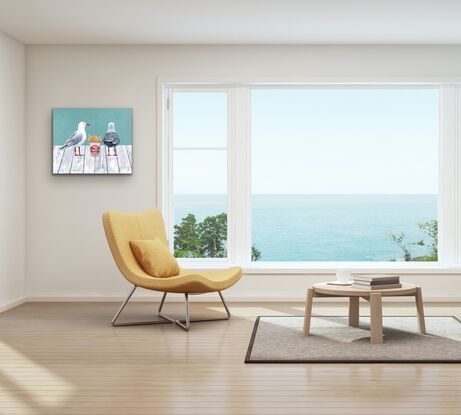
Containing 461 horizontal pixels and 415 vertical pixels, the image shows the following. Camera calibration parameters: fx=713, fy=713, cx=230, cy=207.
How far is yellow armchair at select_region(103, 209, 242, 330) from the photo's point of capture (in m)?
5.53

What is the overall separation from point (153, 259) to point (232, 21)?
86.1 inches

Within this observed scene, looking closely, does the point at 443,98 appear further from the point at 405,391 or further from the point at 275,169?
the point at 275,169

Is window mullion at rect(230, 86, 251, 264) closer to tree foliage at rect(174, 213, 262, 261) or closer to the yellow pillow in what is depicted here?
tree foliage at rect(174, 213, 262, 261)

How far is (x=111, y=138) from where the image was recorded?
7.12 m

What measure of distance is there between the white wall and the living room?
0.08 ft

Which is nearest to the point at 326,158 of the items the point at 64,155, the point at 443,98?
the point at 443,98

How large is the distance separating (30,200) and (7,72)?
129cm

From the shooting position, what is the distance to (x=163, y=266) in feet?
19.3

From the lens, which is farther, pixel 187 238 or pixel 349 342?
pixel 187 238

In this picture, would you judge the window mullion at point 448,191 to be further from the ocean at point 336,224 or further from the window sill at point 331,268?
the ocean at point 336,224

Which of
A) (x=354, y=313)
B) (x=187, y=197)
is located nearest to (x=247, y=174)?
(x=187, y=197)

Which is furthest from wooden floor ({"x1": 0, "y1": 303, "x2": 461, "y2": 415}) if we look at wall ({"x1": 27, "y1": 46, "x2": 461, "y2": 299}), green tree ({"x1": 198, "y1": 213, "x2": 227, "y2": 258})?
green tree ({"x1": 198, "y1": 213, "x2": 227, "y2": 258})

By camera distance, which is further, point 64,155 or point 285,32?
point 64,155

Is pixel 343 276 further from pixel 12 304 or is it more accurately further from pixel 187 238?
pixel 12 304
